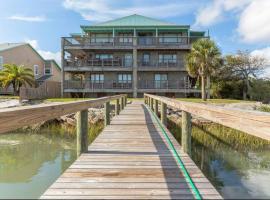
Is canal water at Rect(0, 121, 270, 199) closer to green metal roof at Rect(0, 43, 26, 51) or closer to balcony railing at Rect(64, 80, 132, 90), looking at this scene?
balcony railing at Rect(64, 80, 132, 90)

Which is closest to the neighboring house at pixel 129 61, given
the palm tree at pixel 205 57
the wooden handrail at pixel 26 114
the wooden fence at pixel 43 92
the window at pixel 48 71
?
the wooden fence at pixel 43 92

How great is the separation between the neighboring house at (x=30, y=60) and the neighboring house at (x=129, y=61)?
8.15m

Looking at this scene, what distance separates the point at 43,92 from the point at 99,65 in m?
6.74

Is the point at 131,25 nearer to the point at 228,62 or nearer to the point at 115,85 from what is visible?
the point at 115,85

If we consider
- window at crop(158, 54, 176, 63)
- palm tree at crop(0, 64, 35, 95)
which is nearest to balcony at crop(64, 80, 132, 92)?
window at crop(158, 54, 176, 63)

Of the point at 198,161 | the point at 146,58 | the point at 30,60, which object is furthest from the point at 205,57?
the point at 30,60

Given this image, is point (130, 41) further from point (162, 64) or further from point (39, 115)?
point (39, 115)

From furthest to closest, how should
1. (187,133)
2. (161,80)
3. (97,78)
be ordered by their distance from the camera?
(97,78), (161,80), (187,133)

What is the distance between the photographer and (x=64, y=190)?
3.58 metres

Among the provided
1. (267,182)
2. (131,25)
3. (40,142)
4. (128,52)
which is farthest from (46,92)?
(267,182)

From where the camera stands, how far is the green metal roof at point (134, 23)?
35.8 m

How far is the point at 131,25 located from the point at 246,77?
14558 mm

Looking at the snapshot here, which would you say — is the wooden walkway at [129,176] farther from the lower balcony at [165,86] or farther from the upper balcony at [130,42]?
the upper balcony at [130,42]

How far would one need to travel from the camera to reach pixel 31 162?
32.7 feet
